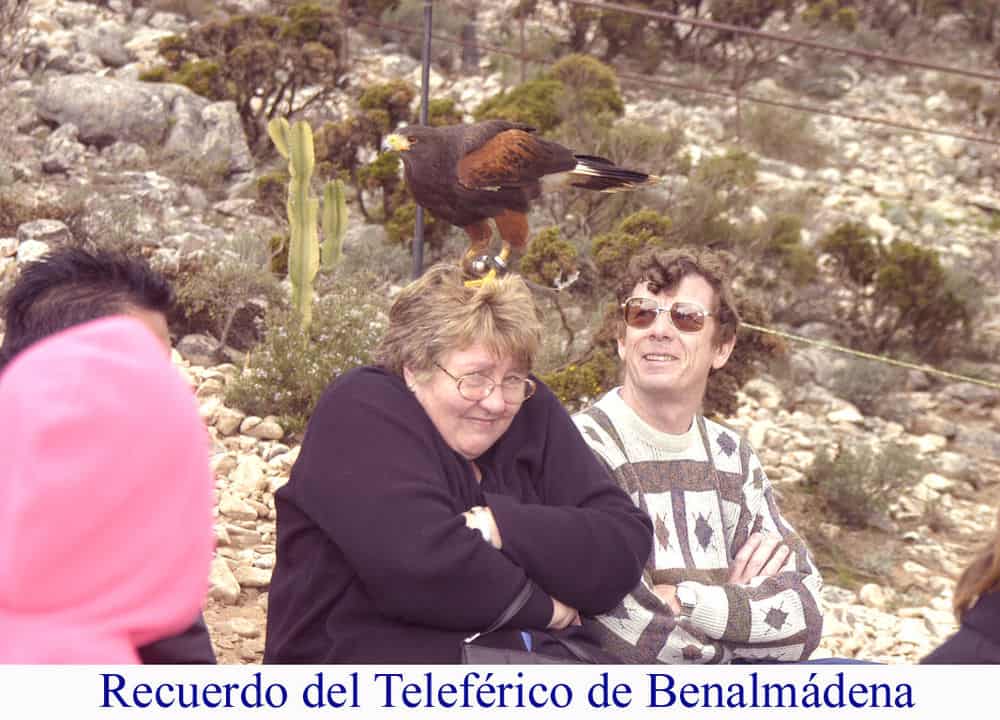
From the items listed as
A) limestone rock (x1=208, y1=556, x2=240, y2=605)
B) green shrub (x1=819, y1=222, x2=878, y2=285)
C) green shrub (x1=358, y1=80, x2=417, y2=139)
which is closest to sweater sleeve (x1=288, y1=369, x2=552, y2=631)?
limestone rock (x1=208, y1=556, x2=240, y2=605)

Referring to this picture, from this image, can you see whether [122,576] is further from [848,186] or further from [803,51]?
[803,51]

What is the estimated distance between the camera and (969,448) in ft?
28.8

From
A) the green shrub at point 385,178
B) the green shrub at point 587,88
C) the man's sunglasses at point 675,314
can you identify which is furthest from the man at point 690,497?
the green shrub at point 587,88

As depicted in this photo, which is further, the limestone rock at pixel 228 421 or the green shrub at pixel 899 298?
the green shrub at pixel 899 298

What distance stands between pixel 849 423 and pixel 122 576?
831cm

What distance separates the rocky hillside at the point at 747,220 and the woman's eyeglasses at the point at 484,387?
5.79 ft

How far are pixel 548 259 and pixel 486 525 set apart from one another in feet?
14.0

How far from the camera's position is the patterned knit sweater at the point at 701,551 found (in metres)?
2.61

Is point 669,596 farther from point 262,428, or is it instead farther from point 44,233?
point 44,233

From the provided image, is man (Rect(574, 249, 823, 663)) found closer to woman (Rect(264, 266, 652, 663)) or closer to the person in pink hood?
woman (Rect(264, 266, 652, 663))

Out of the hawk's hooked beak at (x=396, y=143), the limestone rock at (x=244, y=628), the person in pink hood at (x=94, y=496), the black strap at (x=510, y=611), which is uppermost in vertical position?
the person in pink hood at (x=94, y=496)

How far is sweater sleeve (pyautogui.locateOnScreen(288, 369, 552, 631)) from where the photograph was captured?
7.25 ft

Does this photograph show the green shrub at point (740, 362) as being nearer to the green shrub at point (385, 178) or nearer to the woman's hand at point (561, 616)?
the green shrub at point (385, 178)

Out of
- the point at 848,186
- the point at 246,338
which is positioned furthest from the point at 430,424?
the point at 848,186
